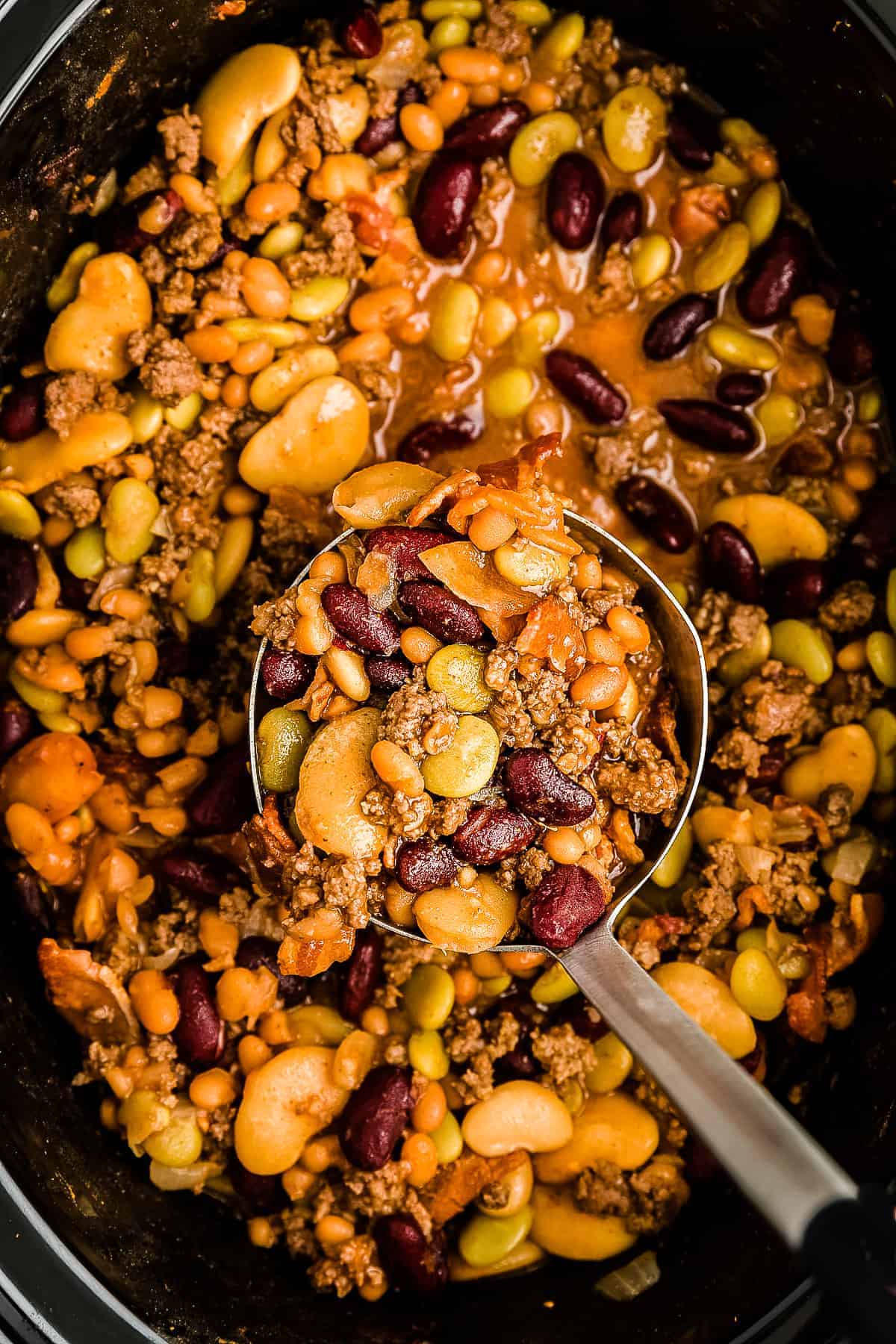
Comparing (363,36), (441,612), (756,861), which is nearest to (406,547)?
(441,612)

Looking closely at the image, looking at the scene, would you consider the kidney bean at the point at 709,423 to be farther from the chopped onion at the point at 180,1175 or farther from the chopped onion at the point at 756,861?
the chopped onion at the point at 180,1175

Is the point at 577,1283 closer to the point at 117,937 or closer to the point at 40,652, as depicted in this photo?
the point at 117,937

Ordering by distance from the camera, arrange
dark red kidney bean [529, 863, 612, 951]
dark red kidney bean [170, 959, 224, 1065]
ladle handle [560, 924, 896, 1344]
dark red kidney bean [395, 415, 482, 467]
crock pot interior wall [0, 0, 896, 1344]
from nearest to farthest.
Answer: ladle handle [560, 924, 896, 1344] → dark red kidney bean [529, 863, 612, 951] → crock pot interior wall [0, 0, 896, 1344] → dark red kidney bean [170, 959, 224, 1065] → dark red kidney bean [395, 415, 482, 467]

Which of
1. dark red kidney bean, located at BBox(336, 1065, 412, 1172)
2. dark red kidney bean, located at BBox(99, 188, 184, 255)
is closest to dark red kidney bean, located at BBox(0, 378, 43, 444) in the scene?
dark red kidney bean, located at BBox(99, 188, 184, 255)

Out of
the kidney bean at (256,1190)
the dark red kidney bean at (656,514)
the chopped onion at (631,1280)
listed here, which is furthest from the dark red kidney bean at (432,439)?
the chopped onion at (631,1280)

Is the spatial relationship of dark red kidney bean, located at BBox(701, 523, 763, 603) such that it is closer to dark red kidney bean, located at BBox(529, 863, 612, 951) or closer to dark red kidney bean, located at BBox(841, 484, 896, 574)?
dark red kidney bean, located at BBox(841, 484, 896, 574)
